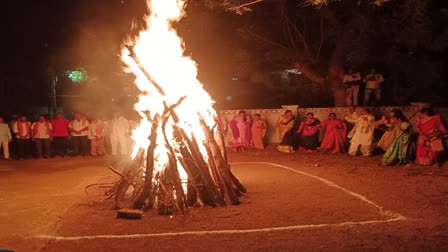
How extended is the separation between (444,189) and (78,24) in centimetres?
1774

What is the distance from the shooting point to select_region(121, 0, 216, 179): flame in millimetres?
9250

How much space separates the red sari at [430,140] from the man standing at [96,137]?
1105cm

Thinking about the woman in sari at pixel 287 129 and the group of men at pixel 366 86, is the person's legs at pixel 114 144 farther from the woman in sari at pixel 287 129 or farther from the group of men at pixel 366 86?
the group of men at pixel 366 86

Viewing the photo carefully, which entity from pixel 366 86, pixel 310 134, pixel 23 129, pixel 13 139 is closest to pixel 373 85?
pixel 366 86

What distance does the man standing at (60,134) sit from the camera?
55.1 ft

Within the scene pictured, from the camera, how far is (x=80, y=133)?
16719 mm

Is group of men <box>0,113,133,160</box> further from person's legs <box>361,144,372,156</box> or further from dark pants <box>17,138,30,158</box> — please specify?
person's legs <box>361,144,372,156</box>

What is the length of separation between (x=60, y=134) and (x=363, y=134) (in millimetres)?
11117

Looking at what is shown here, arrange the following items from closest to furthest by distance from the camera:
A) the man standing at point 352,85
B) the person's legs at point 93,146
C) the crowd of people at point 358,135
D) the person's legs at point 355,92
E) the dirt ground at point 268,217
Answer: the dirt ground at point 268,217 → the crowd of people at point 358,135 → the person's legs at point 93,146 → the man standing at point 352,85 → the person's legs at point 355,92

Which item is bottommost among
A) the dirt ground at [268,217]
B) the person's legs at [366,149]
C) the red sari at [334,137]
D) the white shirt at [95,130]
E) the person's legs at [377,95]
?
the dirt ground at [268,217]

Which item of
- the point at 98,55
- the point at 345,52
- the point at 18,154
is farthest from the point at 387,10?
the point at 18,154

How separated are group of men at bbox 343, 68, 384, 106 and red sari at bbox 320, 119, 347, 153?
2.98 m

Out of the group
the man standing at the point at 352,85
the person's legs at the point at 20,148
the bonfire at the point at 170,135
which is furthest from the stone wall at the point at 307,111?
the bonfire at the point at 170,135

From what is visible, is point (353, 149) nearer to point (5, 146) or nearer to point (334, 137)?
point (334, 137)
